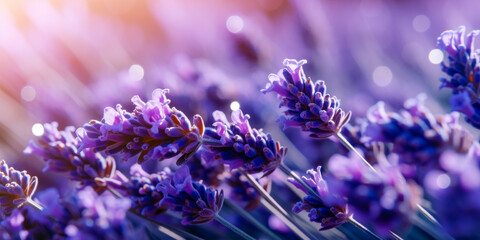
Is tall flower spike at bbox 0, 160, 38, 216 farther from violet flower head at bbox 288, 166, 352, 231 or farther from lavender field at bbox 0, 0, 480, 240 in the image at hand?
violet flower head at bbox 288, 166, 352, 231

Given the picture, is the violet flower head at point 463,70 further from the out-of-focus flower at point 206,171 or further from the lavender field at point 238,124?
the out-of-focus flower at point 206,171

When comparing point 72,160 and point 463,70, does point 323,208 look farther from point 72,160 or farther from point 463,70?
point 72,160

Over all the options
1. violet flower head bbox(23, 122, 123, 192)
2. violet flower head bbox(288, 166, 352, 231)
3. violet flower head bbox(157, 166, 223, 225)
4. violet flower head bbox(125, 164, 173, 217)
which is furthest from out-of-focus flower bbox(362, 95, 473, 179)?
violet flower head bbox(23, 122, 123, 192)

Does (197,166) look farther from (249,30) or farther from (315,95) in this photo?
(249,30)

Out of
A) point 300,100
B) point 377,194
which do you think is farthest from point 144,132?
point 377,194

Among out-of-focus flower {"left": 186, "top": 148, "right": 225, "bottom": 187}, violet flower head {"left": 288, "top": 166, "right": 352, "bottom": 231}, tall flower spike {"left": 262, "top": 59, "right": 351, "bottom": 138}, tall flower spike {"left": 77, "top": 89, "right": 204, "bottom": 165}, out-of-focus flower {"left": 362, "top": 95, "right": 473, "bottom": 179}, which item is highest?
tall flower spike {"left": 77, "top": 89, "right": 204, "bottom": 165}

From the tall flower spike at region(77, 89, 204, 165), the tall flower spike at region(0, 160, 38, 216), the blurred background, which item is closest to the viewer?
the tall flower spike at region(77, 89, 204, 165)

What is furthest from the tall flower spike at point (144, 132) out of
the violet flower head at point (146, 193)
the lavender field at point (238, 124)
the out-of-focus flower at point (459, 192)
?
the out-of-focus flower at point (459, 192)
